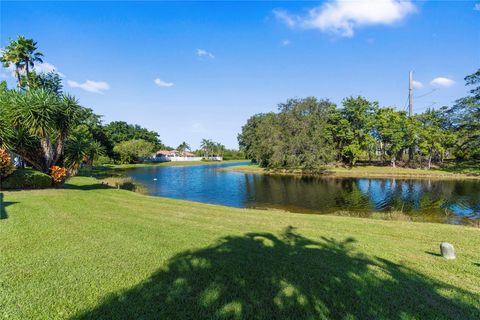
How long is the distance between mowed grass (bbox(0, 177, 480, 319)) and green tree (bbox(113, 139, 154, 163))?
73.7m

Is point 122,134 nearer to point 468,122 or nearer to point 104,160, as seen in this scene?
point 104,160

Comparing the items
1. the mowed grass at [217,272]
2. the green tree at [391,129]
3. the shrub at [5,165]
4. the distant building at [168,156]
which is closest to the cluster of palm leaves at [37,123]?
the shrub at [5,165]

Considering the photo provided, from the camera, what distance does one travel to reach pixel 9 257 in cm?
532

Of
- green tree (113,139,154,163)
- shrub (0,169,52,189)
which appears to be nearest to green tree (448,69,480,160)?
shrub (0,169,52,189)

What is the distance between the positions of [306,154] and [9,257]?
46.0 m

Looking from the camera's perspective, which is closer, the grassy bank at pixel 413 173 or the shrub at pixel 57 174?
the shrub at pixel 57 174

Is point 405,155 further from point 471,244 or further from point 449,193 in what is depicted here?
point 471,244

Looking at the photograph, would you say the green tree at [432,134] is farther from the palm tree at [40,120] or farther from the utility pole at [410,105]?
the palm tree at [40,120]

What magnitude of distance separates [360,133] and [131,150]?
64.0 metres

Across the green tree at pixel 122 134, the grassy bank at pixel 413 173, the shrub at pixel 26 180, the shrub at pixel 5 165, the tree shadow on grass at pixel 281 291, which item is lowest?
the grassy bank at pixel 413 173

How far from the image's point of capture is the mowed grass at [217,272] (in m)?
3.94

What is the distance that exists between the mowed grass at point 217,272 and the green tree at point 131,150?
73719mm

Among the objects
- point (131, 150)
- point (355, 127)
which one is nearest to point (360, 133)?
point (355, 127)

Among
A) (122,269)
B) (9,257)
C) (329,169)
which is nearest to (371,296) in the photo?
(122,269)
